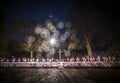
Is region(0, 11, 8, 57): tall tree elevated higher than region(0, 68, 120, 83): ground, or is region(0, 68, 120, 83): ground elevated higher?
region(0, 11, 8, 57): tall tree

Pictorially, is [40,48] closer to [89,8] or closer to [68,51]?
[68,51]

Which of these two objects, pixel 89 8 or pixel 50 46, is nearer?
pixel 89 8

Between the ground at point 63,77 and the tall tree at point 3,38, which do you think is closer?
the ground at point 63,77

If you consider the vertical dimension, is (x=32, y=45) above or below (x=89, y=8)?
below

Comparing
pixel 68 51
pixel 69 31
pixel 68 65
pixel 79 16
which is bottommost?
pixel 68 65

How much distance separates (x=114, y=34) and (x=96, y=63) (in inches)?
255

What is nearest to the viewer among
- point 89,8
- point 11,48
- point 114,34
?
point 114,34

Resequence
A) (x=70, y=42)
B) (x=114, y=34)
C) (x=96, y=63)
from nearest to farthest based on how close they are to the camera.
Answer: (x=96, y=63), (x=114, y=34), (x=70, y=42)

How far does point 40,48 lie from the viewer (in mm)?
37969

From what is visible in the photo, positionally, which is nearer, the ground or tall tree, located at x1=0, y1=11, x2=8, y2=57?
the ground

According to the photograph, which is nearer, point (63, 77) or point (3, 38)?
point (63, 77)

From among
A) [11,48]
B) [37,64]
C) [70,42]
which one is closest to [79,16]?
[70,42]

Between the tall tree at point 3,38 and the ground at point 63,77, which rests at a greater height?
the tall tree at point 3,38

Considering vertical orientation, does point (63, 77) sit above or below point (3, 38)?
below
